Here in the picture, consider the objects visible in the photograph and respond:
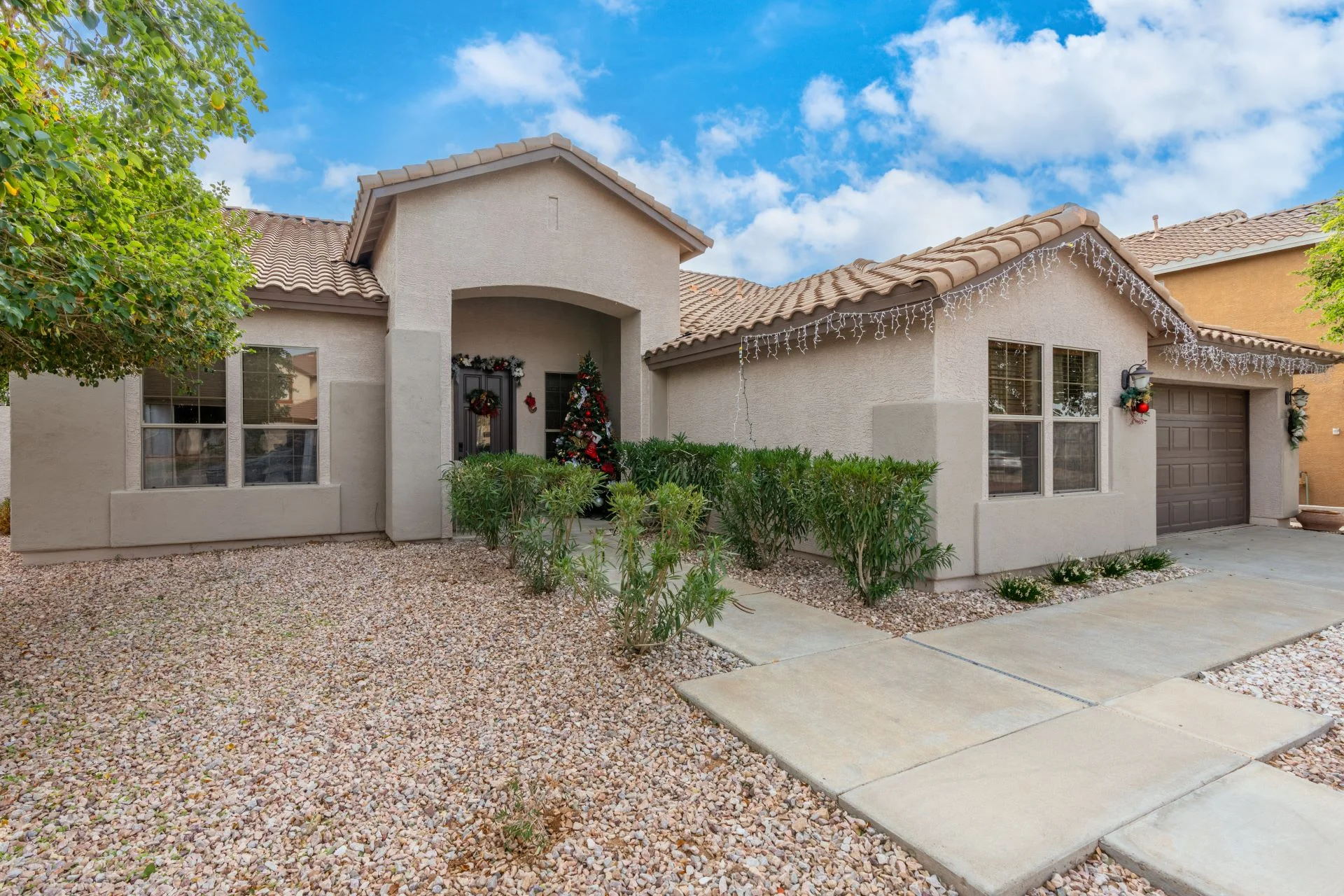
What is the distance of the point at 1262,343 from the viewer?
930cm

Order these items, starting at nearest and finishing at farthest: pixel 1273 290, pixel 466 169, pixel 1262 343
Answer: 1. pixel 466 169
2. pixel 1262 343
3. pixel 1273 290

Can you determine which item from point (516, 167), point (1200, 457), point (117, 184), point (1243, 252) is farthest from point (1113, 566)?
point (1243, 252)

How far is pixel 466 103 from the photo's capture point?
10.8m

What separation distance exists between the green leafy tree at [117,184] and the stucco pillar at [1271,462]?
14496 millimetres

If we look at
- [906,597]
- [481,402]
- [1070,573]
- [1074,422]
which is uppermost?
[481,402]

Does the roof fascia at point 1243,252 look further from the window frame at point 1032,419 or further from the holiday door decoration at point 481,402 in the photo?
the holiday door decoration at point 481,402

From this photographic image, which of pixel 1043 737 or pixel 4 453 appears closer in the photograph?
pixel 1043 737

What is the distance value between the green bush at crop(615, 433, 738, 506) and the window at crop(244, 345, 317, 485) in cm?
435

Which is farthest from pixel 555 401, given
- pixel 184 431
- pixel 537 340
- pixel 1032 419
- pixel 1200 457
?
pixel 1200 457

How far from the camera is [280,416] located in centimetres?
857

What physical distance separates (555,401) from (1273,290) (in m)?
15.1

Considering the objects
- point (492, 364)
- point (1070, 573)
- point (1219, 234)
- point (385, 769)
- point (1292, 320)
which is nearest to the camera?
point (385, 769)

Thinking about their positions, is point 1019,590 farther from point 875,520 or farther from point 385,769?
point 385,769

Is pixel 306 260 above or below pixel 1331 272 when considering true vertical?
above
